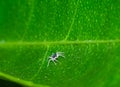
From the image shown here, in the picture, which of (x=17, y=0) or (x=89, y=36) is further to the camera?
(x=89, y=36)

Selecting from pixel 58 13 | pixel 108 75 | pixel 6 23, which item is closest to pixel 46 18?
pixel 58 13

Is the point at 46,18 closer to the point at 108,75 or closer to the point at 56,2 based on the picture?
the point at 56,2

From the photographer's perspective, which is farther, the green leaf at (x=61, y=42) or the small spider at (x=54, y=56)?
the small spider at (x=54, y=56)

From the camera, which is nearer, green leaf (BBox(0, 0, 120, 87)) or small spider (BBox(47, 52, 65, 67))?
green leaf (BBox(0, 0, 120, 87))

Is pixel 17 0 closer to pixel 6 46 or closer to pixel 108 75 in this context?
pixel 6 46

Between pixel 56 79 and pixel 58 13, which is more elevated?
pixel 58 13

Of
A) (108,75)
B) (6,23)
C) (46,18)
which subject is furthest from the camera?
(108,75)

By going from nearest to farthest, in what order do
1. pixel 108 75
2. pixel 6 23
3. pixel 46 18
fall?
pixel 6 23, pixel 46 18, pixel 108 75
